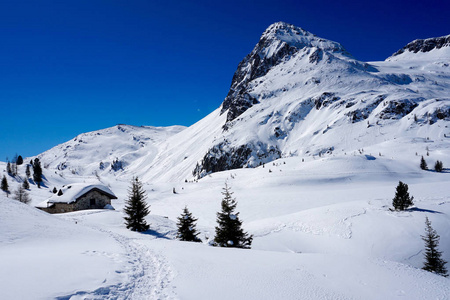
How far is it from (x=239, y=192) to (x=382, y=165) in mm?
27888

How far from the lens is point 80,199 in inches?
1371

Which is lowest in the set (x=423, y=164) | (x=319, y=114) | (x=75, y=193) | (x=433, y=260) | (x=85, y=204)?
(x=433, y=260)

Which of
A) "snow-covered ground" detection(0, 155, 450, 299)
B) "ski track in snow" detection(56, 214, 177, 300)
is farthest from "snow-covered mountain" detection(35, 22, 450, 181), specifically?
"ski track in snow" detection(56, 214, 177, 300)

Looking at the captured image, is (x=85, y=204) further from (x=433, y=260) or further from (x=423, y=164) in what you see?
(x=423, y=164)

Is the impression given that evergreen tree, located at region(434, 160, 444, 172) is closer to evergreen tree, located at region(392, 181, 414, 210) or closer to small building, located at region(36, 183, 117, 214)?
evergreen tree, located at region(392, 181, 414, 210)

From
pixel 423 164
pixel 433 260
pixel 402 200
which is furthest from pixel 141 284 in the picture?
pixel 423 164

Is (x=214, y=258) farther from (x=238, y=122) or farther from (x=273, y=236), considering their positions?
(x=238, y=122)

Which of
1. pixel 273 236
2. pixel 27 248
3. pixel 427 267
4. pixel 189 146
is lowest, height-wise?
pixel 427 267

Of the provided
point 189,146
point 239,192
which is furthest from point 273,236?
point 189,146

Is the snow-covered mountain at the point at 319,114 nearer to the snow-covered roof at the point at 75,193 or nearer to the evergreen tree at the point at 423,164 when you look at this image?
the evergreen tree at the point at 423,164

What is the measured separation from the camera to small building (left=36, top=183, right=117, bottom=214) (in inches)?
1358

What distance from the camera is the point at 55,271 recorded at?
742 cm

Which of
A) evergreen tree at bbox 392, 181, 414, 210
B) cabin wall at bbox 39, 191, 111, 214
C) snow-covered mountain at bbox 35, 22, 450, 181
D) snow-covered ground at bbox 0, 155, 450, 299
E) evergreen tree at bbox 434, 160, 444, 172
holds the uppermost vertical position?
snow-covered mountain at bbox 35, 22, 450, 181

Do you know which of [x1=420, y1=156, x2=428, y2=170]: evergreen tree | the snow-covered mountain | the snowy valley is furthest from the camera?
the snow-covered mountain
